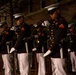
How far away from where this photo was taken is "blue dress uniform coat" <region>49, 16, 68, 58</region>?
7.54 metres

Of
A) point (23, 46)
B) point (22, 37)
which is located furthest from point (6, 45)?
point (22, 37)

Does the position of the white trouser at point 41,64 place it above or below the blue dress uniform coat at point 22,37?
below

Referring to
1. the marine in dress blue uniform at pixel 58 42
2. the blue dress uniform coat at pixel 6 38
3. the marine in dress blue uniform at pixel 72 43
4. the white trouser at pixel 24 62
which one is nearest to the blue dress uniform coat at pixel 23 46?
the white trouser at pixel 24 62

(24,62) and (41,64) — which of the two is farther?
(41,64)

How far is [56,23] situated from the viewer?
773cm

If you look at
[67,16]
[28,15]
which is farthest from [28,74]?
[28,15]

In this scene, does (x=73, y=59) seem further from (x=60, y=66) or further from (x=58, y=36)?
(x=58, y=36)

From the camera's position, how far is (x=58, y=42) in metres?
7.57

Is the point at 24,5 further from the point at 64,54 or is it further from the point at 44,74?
the point at 64,54

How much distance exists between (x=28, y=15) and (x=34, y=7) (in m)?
0.98

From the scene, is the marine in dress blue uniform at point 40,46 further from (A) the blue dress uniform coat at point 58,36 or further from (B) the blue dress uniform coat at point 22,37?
(A) the blue dress uniform coat at point 58,36

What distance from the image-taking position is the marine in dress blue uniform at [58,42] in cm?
757

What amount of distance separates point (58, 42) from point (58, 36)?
0.46ft

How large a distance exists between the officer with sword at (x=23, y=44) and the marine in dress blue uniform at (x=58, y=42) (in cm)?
156
